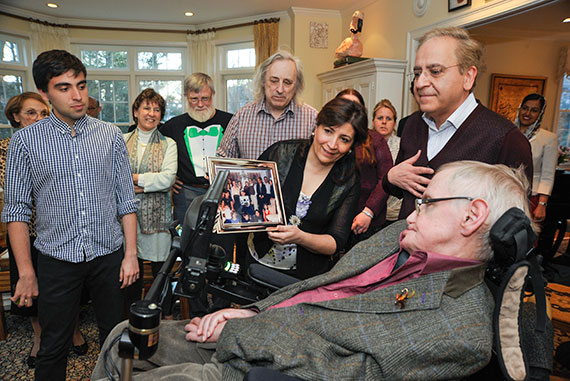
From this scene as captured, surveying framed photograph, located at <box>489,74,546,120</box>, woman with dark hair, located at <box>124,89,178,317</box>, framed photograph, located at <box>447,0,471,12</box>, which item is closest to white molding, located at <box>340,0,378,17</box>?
framed photograph, located at <box>447,0,471,12</box>

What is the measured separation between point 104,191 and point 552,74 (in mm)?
8043

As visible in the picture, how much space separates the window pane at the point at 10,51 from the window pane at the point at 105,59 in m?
1.10

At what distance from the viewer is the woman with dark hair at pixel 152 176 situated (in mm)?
2520

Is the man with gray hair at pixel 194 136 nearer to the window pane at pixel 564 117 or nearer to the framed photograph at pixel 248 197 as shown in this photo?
the framed photograph at pixel 248 197

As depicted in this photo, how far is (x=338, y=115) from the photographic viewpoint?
1.71m

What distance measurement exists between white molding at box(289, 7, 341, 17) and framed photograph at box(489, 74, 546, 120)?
9.79 feet

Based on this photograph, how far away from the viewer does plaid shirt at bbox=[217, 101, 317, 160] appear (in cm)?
219

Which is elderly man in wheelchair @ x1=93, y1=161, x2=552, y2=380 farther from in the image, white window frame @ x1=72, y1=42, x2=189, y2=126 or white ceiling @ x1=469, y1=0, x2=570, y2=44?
white window frame @ x1=72, y1=42, x2=189, y2=126

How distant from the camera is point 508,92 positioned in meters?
6.54

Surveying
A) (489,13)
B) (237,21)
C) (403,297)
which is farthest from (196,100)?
(237,21)

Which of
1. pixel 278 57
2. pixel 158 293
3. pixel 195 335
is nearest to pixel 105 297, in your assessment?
pixel 195 335

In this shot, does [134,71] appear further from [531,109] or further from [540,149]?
[540,149]

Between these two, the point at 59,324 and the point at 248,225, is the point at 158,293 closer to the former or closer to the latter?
the point at 248,225

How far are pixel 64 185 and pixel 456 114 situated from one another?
1.61 metres
